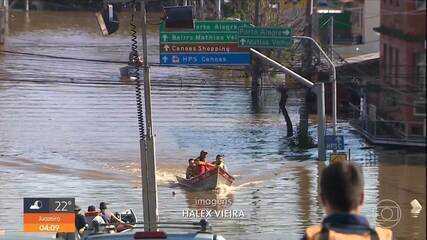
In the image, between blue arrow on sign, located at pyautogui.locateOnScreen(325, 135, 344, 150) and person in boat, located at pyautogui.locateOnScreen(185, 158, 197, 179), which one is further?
person in boat, located at pyautogui.locateOnScreen(185, 158, 197, 179)

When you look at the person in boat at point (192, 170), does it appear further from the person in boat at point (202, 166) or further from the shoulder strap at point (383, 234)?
the shoulder strap at point (383, 234)

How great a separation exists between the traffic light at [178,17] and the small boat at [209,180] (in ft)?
50.2

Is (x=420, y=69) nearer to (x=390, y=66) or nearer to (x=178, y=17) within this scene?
(x=390, y=66)

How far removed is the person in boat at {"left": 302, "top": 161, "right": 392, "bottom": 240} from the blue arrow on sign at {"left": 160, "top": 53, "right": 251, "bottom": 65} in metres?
Answer: 22.1

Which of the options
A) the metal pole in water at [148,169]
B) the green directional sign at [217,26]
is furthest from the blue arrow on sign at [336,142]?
the metal pole in water at [148,169]

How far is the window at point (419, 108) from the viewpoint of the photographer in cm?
376

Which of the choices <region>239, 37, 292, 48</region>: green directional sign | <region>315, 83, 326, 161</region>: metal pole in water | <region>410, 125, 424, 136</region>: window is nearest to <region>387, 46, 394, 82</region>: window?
<region>410, 125, 424, 136</region>: window

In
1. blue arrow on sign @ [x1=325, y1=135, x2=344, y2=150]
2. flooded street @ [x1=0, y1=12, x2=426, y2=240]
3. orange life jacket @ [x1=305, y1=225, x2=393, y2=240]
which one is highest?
orange life jacket @ [x1=305, y1=225, x2=393, y2=240]

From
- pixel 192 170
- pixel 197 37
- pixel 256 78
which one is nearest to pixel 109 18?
pixel 197 37

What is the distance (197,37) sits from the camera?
90.0 ft

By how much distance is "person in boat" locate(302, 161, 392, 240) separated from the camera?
3.59m

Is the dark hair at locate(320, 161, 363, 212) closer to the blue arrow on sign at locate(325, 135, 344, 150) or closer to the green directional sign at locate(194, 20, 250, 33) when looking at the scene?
the green directional sign at locate(194, 20, 250, 33)

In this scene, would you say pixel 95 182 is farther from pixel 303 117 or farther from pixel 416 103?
pixel 416 103

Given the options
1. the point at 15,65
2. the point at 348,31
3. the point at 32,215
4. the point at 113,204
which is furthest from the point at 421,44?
the point at 348,31
